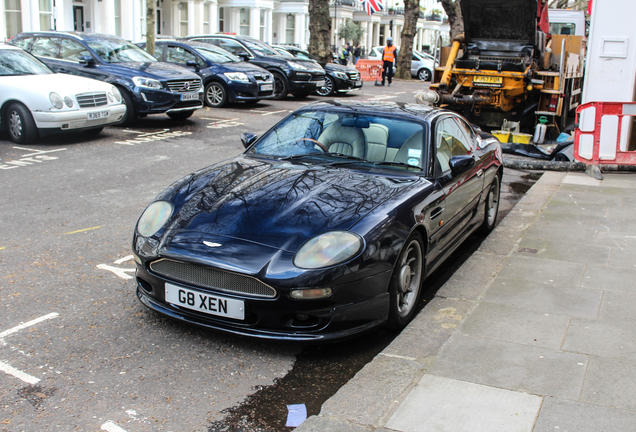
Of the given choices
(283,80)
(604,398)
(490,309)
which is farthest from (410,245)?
(283,80)

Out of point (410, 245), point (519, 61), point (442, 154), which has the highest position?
point (519, 61)

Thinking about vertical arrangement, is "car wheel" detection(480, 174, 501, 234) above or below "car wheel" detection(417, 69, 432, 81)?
below

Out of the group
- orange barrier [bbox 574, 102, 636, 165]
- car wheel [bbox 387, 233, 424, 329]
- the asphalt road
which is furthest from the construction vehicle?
car wheel [bbox 387, 233, 424, 329]

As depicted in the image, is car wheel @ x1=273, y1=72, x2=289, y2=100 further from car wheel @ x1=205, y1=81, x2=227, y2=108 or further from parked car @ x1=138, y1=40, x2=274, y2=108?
car wheel @ x1=205, y1=81, x2=227, y2=108

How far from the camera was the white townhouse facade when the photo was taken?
26.1m

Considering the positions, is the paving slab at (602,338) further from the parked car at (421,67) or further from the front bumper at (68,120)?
the parked car at (421,67)

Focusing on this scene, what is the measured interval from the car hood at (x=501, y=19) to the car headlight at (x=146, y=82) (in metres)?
6.48

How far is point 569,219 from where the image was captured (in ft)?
23.1

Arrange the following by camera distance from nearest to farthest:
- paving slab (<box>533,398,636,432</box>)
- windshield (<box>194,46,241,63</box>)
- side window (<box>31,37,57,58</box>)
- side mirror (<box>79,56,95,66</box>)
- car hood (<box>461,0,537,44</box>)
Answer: paving slab (<box>533,398,636,432</box>)
side mirror (<box>79,56,95,66</box>)
car hood (<box>461,0,537,44</box>)
side window (<box>31,37,57,58</box>)
windshield (<box>194,46,241,63</box>)

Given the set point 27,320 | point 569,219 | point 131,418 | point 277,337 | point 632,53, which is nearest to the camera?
point 131,418

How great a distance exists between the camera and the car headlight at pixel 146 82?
12.6m

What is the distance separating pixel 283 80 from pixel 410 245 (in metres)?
15.4

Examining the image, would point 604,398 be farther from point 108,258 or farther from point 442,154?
point 108,258

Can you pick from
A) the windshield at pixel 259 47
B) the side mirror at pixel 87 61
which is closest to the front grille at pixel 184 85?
the side mirror at pixel 87 61
